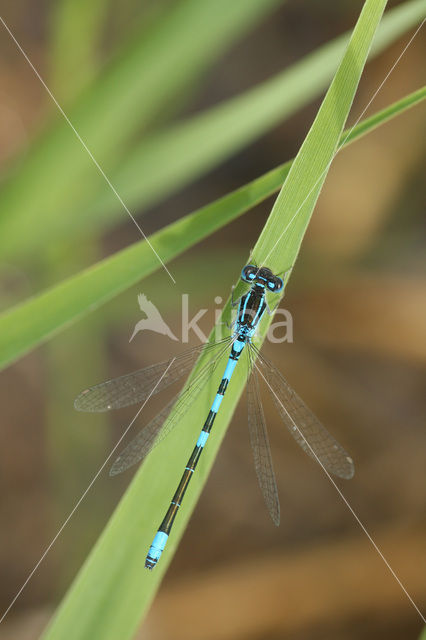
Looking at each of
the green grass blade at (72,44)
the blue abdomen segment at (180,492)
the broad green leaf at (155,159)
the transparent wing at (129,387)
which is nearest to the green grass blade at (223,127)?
the broad green leaf at (155,159)

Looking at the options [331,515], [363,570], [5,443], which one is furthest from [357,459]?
[5,443]

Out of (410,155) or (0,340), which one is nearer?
(0,340)

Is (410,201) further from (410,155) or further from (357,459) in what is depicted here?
(357,459)

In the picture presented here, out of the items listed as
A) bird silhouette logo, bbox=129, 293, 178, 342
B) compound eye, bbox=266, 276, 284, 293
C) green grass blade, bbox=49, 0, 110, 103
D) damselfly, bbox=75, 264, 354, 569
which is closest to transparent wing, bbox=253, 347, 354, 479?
damselfly, bbox=75, 264, 354, 569

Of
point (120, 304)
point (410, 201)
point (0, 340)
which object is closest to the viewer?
point (0, 340)

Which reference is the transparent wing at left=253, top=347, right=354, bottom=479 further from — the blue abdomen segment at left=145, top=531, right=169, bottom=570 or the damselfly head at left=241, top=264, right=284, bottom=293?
the blue abdomen segment at left=145, top=531, right=169, bottom=570
